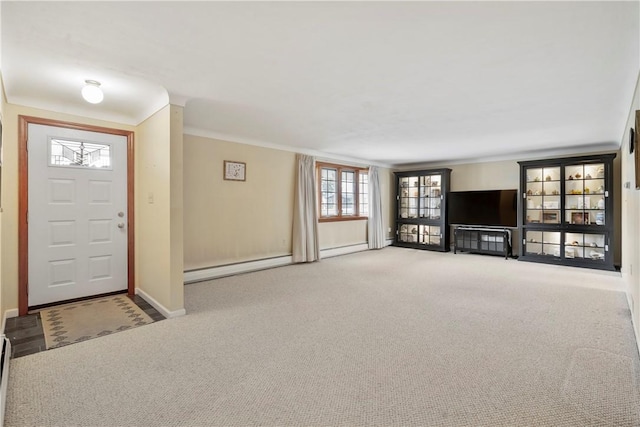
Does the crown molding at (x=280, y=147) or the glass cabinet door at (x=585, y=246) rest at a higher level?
the crown molding at (x=280, y=147)

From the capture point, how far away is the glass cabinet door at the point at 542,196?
19.8 feet

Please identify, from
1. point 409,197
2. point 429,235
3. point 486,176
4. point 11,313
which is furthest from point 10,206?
point 486,176

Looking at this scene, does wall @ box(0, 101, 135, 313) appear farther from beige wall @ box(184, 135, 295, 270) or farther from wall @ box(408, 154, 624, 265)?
wall @ box(408, 154, 624, 265)

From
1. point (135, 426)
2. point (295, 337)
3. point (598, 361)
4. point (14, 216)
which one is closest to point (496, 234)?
point (598, 361)

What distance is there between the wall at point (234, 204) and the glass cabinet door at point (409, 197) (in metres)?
3.56

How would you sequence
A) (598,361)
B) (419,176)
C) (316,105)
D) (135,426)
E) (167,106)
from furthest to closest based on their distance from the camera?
1. (419,176)
2. (316,105)
3. (167,106)
4. (598,361)
5. (135,426)

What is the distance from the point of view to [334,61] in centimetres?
246

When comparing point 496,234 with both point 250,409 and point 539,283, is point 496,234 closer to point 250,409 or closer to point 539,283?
point 539,283

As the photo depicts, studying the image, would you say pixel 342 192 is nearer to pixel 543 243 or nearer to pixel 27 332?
pixel 543 243

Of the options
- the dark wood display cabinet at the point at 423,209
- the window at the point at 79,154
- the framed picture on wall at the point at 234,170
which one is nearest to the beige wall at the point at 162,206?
the window at the point at 79,154

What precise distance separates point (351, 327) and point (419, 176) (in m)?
5.81

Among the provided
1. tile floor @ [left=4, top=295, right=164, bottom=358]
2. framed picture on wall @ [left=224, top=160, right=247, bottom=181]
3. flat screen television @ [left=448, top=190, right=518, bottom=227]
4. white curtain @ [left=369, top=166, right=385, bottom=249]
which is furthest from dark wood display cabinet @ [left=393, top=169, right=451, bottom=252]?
tile floor @ [left=4, top=295, right=164, bottom=358]

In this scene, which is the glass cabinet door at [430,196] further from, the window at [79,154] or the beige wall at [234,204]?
the window at [79,154]

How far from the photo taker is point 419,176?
793 cm
